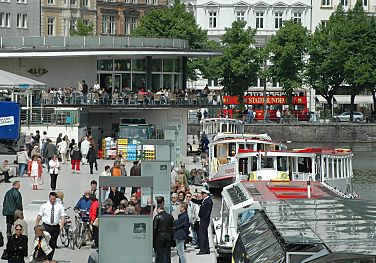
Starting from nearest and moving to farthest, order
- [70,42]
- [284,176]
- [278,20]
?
[284,176] → [70,42] → [278,20]

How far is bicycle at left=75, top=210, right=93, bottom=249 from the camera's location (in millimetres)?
30328

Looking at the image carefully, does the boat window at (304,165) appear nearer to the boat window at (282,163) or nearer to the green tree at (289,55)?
the boat window at (282,163)

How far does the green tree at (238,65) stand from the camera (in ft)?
383

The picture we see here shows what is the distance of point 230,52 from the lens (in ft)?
387

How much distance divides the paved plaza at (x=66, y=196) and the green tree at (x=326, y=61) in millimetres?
55356

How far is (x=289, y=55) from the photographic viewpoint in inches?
4675

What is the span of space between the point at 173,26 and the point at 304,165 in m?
66.7

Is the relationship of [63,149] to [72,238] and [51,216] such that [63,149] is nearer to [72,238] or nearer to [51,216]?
[72,238]

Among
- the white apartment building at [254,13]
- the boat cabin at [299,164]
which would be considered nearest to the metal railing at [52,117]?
the boat cabin at [299,164]

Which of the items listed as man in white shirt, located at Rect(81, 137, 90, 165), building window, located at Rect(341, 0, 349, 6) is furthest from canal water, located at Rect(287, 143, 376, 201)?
building window, located at Rect(341, 0, 349, 6)

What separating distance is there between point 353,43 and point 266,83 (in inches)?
491

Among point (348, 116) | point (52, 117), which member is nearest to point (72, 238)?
point (52, 117)

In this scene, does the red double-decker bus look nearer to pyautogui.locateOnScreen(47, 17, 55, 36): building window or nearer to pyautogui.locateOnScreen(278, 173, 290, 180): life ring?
pyautogui.locateOnScreen(47, 17, 55, 36): building window

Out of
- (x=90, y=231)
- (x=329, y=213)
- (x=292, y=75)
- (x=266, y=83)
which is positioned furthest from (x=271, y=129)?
(x=329, y=213)
